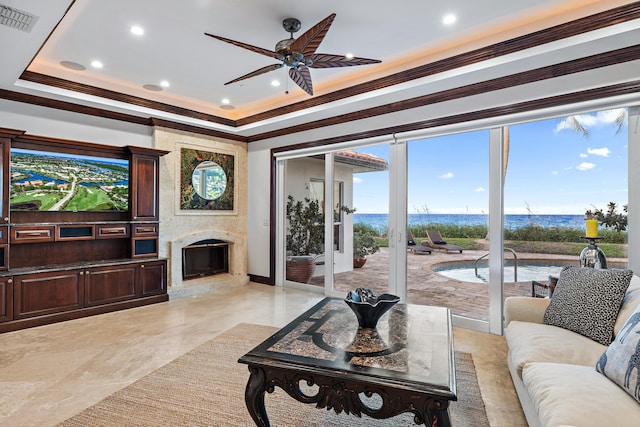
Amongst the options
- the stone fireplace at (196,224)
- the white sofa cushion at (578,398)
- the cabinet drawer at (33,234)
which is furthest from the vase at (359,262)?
the cabinet drawer at (33,234)

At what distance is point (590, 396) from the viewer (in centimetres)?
148

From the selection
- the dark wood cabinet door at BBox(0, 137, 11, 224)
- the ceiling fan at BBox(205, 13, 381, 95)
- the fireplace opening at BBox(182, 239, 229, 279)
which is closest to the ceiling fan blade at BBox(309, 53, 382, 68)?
the ceiling fan at BBox(205, 13, 381, 95)

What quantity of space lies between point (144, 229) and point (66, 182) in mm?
1099

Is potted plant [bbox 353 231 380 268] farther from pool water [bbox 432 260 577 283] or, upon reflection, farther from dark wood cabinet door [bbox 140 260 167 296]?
dark wood cabinet door [bbox 140 260 167 296]

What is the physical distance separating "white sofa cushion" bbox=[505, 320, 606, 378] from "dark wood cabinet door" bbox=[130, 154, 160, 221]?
468 centimetres

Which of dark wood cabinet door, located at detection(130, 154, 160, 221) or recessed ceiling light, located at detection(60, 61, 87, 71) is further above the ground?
recessed ceiling light, located at detection(60, 61, 87, 71)

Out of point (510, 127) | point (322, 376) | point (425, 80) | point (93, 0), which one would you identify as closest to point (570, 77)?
point (510, 127)

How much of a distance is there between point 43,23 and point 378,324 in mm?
3371

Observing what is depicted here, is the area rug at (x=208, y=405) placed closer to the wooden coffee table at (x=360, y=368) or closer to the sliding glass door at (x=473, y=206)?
the wooden coffee table at (x=360, y=368)

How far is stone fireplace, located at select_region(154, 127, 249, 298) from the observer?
5.29 metres

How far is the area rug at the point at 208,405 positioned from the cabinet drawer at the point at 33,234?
8.48 ft

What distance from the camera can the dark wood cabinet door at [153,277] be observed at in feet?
15.6

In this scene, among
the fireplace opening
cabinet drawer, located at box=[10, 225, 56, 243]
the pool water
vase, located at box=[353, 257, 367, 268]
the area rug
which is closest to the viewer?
the area rug

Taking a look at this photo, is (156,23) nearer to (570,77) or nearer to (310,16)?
(310,16)
